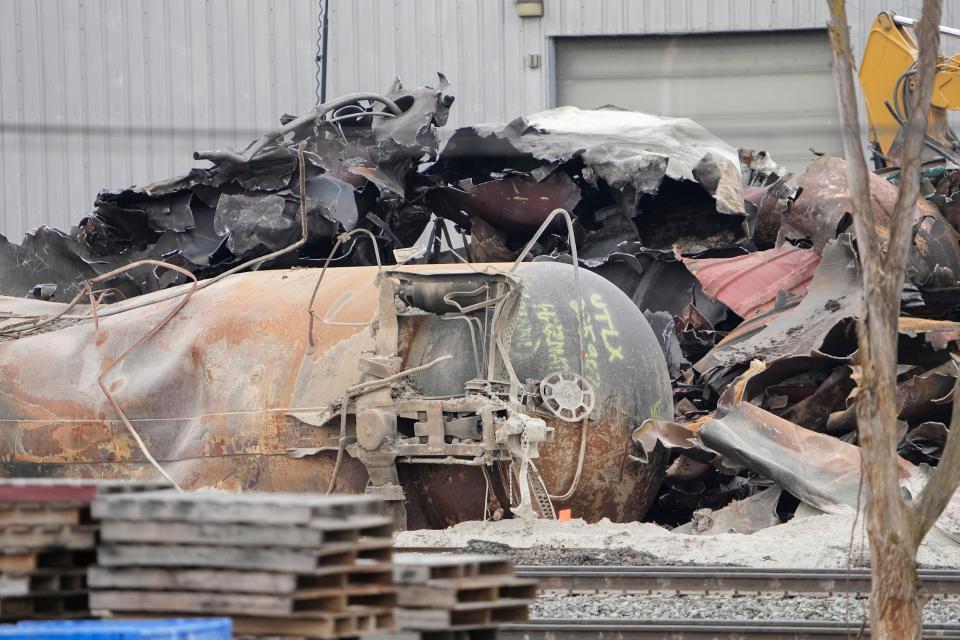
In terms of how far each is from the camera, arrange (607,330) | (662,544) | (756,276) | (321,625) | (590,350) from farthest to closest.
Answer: (756,276) < (607,330) < (590,350) < (662,544) < (321,625)

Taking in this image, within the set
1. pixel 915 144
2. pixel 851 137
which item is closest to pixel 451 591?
pixel 851 137

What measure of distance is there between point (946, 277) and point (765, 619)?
604cm

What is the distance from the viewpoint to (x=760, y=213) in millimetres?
13102

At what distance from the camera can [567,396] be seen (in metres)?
7.75

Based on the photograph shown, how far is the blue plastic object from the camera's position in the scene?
3.38 m

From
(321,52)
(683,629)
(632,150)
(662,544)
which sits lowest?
(662,544)

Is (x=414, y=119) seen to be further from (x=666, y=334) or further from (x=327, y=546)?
(x=327, y=546)

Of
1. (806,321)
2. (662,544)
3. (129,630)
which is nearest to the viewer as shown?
(129,630)

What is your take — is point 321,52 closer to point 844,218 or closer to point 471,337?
point 844,218

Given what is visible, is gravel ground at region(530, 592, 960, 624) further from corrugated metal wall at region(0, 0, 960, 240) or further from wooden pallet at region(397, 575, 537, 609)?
corrugated metal wall at region(0, 0, 960, 240)

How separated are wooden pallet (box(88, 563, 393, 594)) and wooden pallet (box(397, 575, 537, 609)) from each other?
0.13 metres

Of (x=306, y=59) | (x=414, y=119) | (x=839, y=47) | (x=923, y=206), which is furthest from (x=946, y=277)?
(x=306, y=59)

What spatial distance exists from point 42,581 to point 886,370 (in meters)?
2.80

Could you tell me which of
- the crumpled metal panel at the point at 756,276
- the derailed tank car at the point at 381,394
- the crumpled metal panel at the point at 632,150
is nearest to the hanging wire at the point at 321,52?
the crumpled metal panel at the point at 632,150
